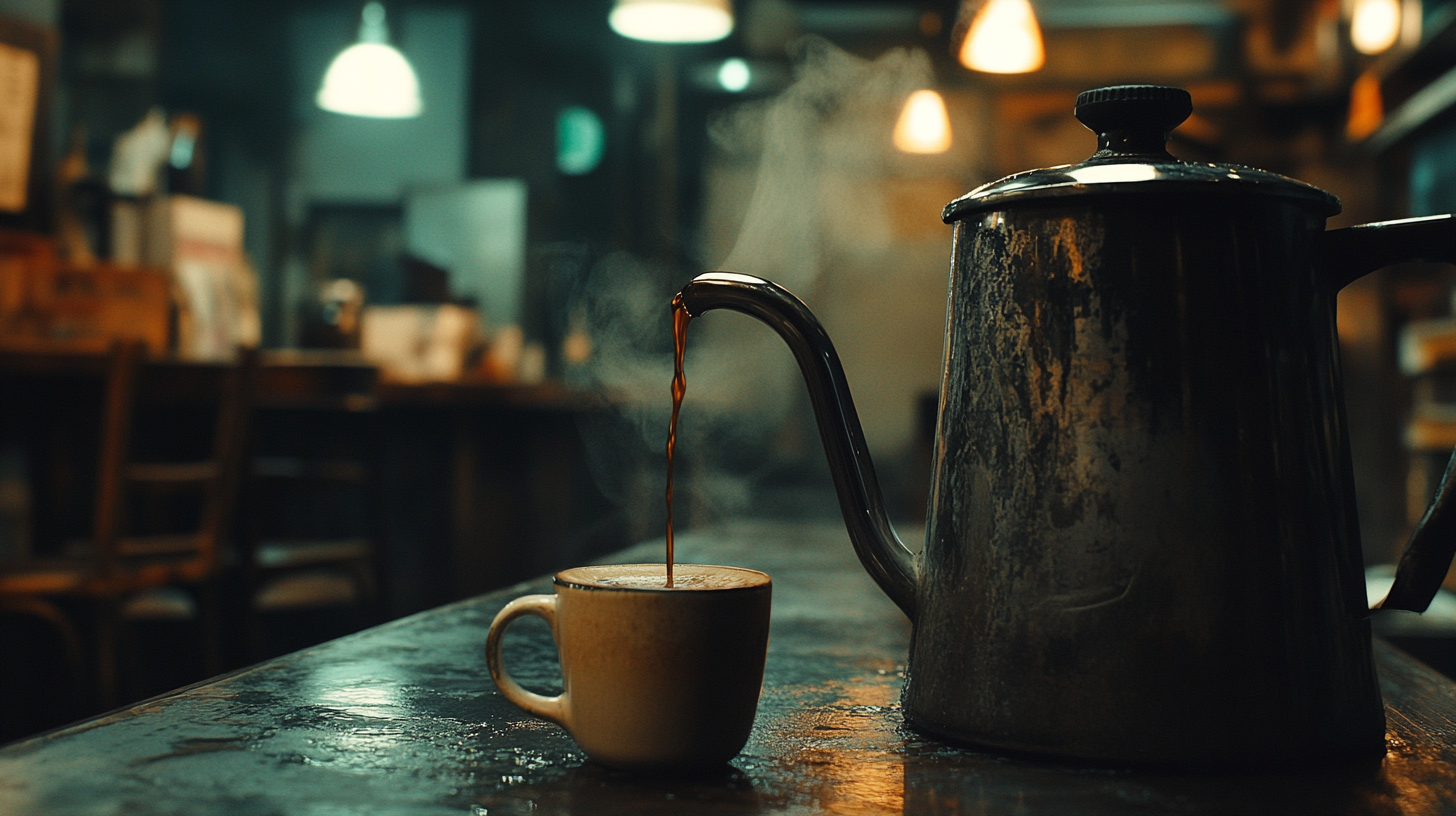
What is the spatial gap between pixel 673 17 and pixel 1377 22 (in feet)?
8.44

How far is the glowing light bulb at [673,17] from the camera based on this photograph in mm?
3088

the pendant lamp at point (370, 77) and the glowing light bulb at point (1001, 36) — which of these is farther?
the pendant lamp at point (370, 77)

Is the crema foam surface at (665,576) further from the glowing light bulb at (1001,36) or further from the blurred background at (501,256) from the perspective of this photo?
the glowing light bulb at (1001,36)

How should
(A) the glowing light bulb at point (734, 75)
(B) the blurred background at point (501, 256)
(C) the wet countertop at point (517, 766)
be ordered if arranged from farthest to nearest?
(A) the glowing light bulb at point (734, 75)
(B) the blurred background at point (501, 256)
(C) the wet countertop at point (517, 766)

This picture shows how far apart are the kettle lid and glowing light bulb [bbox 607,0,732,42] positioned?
2736mm

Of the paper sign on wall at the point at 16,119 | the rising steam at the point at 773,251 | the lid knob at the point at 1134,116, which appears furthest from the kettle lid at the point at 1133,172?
the rising steam at the point at 773,251

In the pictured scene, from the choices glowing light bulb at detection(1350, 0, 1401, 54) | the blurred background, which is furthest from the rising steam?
glowing light bulb at detection(1350, 0, 1401, 54)

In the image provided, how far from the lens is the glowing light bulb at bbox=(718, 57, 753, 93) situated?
18.9 feet

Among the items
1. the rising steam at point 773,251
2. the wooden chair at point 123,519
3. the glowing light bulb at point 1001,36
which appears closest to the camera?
the wooden chair at point 123,519

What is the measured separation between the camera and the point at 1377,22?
390 cm

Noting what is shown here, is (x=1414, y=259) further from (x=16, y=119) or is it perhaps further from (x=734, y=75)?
(x=734, y=75)

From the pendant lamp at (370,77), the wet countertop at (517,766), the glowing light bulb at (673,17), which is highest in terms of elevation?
the pendant lamp at (370,77)

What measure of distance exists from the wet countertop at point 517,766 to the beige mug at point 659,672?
0.5 inches

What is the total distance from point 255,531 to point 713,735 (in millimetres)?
2790
